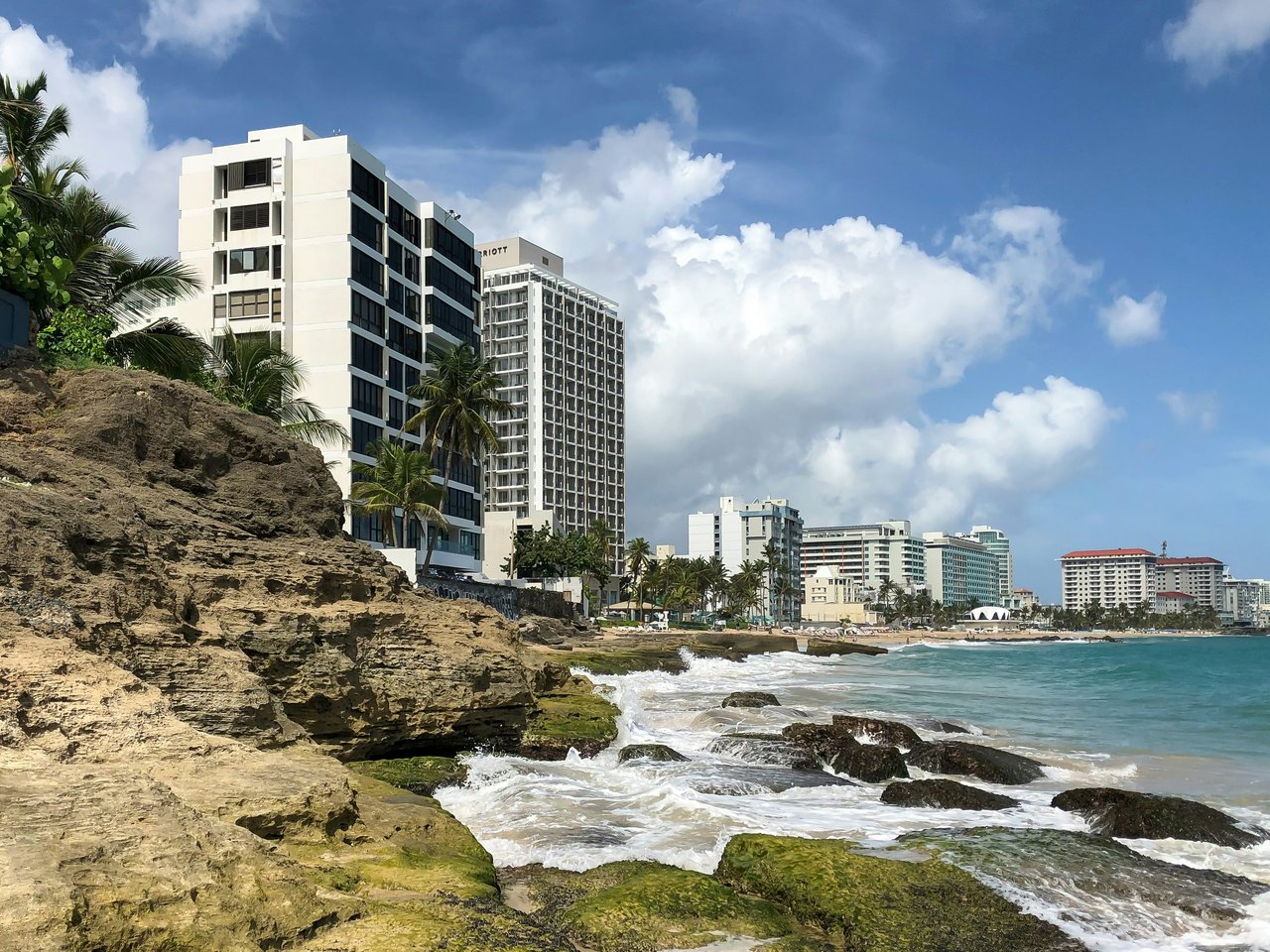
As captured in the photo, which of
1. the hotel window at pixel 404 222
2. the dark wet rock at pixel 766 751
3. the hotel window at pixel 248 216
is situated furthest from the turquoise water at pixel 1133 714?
the hotel window at pixel 248 216

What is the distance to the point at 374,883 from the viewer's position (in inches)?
275

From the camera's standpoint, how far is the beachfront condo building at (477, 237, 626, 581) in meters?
154

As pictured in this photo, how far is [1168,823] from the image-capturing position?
13.5 metres

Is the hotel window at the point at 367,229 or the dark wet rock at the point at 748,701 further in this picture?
the hotel window at the point at 367,229

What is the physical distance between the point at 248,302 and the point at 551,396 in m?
93.1

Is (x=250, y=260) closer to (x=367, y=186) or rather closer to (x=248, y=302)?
(x=248, y=302)

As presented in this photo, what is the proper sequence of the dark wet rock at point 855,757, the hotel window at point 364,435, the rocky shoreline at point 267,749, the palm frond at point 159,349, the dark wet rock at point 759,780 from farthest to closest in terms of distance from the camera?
1. the hotel window at point 364,435
2. the palm frond at point 159,349
3. the dark wet rock at point 855,757
4. the dark wet rock at point 759,780
5. the rocky shoreline at point 267,749

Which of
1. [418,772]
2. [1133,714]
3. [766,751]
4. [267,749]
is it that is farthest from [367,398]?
[267,749]

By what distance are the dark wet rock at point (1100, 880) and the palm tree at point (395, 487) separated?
47566 millimetres

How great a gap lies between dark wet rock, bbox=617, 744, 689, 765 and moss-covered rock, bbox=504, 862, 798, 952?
8722mm

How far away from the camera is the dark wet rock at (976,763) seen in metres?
19.2

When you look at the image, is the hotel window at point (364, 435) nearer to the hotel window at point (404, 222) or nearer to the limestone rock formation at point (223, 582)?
the hotel window at point (404, 222)

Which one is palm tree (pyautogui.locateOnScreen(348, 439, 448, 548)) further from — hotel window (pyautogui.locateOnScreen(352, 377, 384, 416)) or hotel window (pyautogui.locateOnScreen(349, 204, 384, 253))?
hotel window (pyautogui.locateOnScreen(349, 204, 384, 253))

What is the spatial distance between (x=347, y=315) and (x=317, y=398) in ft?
18.0
